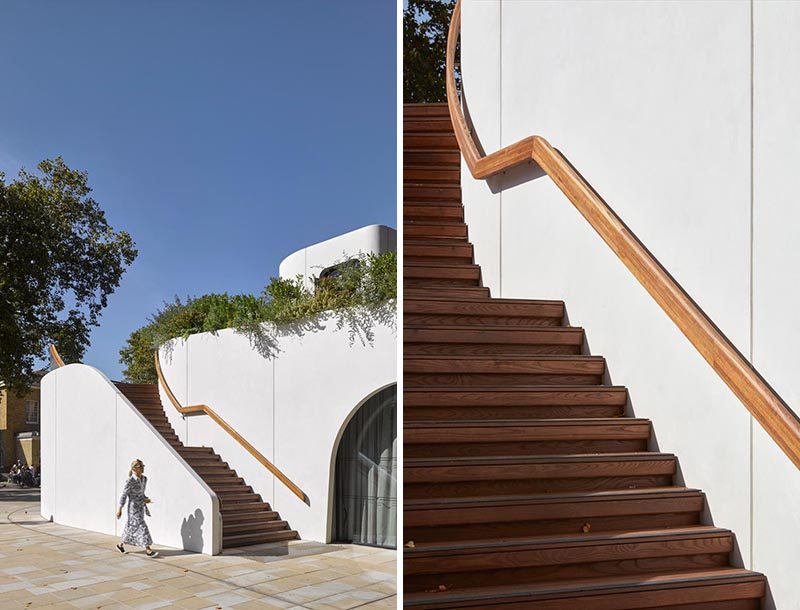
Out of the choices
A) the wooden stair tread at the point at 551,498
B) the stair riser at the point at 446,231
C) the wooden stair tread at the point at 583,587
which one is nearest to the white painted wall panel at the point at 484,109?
the stair riser at the point at 446,231

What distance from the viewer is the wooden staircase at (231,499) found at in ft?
19.4

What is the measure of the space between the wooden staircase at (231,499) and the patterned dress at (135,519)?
148cm

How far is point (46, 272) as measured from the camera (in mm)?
2406

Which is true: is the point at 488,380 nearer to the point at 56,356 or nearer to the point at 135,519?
the point at 56,356

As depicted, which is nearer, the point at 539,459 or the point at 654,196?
the point at 539,459

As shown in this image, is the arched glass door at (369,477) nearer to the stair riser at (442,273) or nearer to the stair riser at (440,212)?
the stair riser at (440,212)

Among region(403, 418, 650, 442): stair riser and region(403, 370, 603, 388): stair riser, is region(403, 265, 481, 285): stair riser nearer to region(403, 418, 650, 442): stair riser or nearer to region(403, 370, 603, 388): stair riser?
region(403, 370, 603, 388): stair riser

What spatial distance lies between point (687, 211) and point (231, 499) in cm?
525

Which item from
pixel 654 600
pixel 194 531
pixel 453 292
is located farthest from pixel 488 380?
pixel 194 531

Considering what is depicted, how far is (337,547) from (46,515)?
341 centimetres

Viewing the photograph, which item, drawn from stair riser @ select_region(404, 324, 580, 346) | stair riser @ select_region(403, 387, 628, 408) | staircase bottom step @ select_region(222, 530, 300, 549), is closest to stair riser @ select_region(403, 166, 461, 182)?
stair riser @ select_region(404, 324, 580, 346)

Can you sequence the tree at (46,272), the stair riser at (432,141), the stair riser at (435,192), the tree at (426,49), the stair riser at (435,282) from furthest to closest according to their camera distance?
the tree at (426,49) → the stair riser at (432,141) → the stair riser at (435,192) → the stair riser at (435,282) → the tree at (46,272)

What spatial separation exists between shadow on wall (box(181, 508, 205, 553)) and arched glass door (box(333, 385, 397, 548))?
3.73ft

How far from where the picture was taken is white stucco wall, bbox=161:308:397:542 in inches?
237
